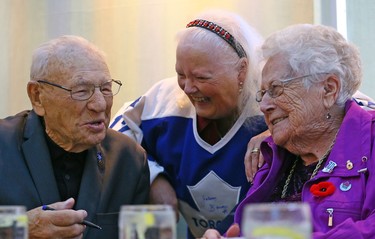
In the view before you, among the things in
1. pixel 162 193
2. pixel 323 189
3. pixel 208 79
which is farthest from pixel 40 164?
pixel 323 189

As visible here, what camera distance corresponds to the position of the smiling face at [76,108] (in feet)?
9.94

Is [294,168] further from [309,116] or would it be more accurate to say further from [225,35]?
[225,35]

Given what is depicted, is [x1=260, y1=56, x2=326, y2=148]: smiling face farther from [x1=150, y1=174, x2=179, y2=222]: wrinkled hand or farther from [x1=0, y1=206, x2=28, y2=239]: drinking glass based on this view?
[x1=0, y1=206, x2=28, y2=239]: drinking glass

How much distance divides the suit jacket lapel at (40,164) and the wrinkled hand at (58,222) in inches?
9.2

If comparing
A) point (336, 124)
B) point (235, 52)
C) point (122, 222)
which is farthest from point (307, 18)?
point (122, 222)

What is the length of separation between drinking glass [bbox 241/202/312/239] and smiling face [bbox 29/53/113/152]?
1726 mm

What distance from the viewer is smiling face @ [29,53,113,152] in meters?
3.03

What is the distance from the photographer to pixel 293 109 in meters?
2.73

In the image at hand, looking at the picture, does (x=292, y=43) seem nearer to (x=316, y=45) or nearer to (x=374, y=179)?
(x=316, y=45)

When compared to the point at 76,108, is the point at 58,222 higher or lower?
lower

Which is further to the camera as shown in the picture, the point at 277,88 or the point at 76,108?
the point at 76,108

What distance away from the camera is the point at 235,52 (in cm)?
331

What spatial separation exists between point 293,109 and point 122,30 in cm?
143

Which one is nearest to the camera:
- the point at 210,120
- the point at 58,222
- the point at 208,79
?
the point at 58,222
